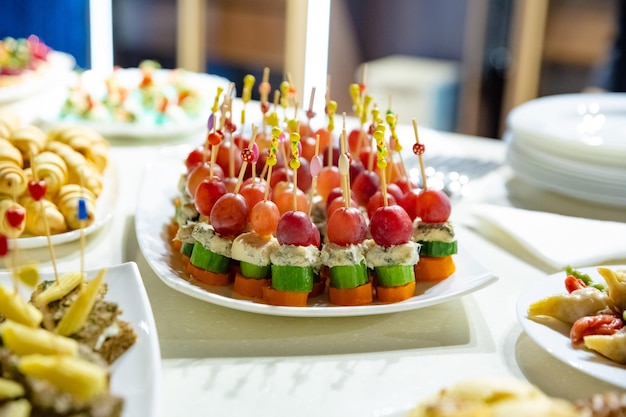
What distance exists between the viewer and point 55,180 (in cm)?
148

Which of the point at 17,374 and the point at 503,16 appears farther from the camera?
the point at 503,16

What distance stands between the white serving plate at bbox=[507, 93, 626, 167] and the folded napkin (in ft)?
0.82

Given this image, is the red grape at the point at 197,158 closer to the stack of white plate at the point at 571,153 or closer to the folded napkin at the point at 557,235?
the folded napkin at the point at 557,235

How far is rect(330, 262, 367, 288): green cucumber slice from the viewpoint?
117 centimetres

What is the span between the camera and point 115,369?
0.92 meters

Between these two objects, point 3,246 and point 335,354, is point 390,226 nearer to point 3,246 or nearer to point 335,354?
point 335,354

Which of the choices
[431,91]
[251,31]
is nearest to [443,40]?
[431,91]

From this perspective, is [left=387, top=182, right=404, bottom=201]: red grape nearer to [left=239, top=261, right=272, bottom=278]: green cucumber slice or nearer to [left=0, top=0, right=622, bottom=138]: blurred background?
[left=239, top=261, right=272, bottom=278]: green cucumber slice

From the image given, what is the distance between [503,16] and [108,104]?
2540 millimetres

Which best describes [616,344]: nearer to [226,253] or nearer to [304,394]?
[304,394]

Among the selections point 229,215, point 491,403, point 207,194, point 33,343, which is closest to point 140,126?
point 207,194

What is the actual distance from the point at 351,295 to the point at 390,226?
0.12 metres

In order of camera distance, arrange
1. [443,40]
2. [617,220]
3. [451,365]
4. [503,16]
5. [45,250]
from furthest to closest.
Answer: [443,40] < [503,16] < [617,220] < [45,250] < [451,365]

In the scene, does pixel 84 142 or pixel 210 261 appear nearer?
pixel 210 261
